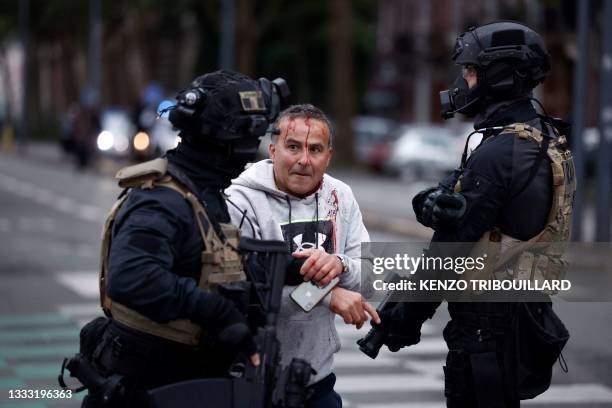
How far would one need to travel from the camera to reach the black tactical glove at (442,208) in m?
4.50

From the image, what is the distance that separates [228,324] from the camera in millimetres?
3912

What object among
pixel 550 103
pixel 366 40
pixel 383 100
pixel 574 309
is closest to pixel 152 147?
pixel 574 309

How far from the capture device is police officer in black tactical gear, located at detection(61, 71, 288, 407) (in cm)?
388

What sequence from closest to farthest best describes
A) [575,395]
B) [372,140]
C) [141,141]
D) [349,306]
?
[349,306], [575,395], [141,141], [372,140]

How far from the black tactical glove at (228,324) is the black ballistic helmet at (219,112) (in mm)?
478

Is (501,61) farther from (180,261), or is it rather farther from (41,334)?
(41,334)

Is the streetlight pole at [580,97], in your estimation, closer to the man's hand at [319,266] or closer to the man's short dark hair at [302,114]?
the man's short dark hair at [302,114]

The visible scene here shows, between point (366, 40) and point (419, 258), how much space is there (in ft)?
216

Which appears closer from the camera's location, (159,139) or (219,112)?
(219,112)

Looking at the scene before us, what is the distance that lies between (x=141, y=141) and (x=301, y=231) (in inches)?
902

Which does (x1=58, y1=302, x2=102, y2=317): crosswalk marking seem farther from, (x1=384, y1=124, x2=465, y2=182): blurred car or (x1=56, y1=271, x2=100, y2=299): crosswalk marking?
(x1=384, y1=124, x2=465, y2=182): blurred car

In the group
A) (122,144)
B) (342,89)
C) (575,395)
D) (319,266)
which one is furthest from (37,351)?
(342,89)

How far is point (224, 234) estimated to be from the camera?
407cm

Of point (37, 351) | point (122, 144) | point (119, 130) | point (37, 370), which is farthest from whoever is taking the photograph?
point (119, 130)
